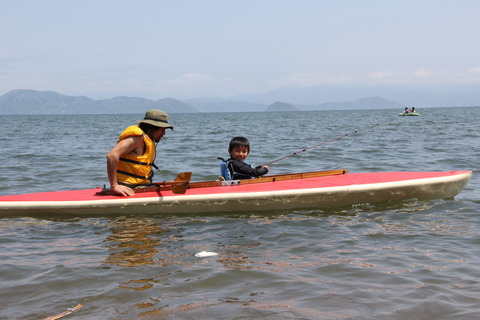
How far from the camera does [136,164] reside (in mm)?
6652

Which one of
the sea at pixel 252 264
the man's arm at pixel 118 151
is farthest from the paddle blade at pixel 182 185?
the man's arm at pixel 118 151

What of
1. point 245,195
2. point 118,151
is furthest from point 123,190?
point 245,195

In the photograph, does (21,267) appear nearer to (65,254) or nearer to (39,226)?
(65,254)

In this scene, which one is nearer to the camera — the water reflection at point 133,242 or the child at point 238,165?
the water reflection at point 133,242

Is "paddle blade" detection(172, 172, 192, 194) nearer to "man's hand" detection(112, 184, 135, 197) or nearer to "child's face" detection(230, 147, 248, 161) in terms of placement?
"man's hand" detection(112, 184, 135, 197)

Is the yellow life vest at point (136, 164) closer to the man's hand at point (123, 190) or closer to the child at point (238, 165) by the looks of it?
the man's hand at point (123, 190)

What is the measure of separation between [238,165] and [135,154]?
1.57m

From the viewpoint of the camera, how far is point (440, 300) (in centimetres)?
385

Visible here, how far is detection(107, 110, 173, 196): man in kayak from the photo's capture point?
20.6 ft

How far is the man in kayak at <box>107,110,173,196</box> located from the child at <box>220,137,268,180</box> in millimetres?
1124

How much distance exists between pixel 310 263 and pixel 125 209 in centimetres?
302

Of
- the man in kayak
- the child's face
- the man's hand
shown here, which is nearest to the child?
the child's face

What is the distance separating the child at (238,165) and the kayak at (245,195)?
0.17m

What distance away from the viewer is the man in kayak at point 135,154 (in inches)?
248
